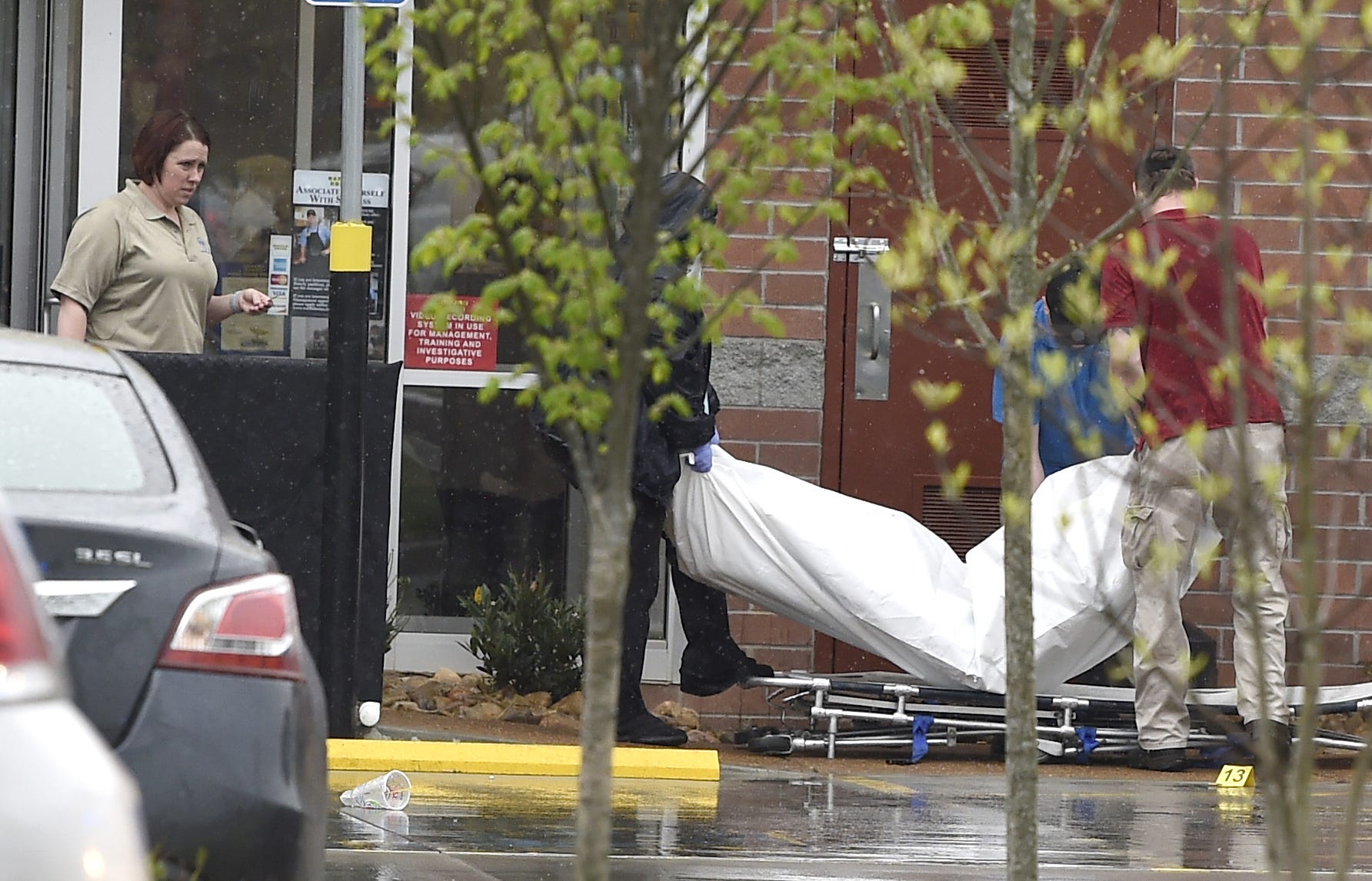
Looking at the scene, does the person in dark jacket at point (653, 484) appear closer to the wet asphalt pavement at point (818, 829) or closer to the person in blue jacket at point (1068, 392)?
the wet asphalt pavement at point (818, 829)

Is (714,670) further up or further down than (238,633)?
further down

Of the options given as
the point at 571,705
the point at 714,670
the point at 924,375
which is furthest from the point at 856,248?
the point at 571,705

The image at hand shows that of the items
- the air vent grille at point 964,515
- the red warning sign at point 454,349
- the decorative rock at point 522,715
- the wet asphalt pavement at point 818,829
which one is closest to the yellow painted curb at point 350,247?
the wet asphalt pavement at point 818,829

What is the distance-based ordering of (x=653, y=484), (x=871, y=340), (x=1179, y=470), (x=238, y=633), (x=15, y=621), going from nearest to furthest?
(x=15, y=621) → (x=238, y=633) → (x=1179, y=470) → (x=653, y=484) → (x=871, y=340)

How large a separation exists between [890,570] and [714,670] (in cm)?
86

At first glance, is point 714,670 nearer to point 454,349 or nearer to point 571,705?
point 571,705

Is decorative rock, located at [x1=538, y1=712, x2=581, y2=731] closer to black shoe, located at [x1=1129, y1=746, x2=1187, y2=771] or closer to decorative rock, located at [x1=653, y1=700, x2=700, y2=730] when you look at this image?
decorative rock, located at [x1=653, y1=700, x2=700, y2=730]

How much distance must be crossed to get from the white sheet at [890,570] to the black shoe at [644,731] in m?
0.57

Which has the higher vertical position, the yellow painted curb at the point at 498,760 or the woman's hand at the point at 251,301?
the woman's hand at the point at 251,301

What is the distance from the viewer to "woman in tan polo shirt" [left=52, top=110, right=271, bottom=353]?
27.0 ft

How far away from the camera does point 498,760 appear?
7.87 meters

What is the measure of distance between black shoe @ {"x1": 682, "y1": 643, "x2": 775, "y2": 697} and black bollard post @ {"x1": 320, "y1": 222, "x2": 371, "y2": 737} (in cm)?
149

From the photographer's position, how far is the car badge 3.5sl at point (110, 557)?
4.00 meters

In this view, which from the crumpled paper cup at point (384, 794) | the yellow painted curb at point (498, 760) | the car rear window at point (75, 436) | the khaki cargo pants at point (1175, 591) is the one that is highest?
the car rear window at point (75, 436)
